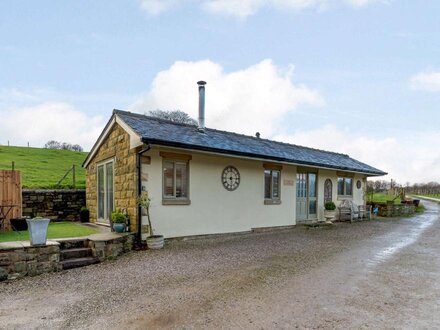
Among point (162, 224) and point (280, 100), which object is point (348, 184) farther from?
point (162, 224)

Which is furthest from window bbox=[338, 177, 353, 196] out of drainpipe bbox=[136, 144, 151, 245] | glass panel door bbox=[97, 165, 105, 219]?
glass panel door bbox=[97, 165, 105, 219]

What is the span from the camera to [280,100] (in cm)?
1594

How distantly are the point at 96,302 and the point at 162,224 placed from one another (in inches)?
172

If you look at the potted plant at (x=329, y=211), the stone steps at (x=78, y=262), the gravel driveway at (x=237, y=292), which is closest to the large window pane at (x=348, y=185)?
the potted plant at (x=329, y=211)

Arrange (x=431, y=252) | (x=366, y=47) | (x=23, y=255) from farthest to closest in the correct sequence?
1. (x=366, y=47)
2. (x=431, y=252)
3. (x=23, y=255)

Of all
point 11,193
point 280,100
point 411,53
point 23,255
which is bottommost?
point 23,255

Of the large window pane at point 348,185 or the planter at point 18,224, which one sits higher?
the large window pane at point 348,185

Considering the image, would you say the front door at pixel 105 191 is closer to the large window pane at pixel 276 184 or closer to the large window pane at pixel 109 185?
the large window pane at pixel 109 185

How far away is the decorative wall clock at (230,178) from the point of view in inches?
404

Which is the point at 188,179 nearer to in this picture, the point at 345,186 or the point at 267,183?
the point at 267,183

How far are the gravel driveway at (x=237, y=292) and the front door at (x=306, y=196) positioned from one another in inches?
224

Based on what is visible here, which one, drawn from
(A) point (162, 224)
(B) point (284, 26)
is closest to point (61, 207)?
(A) point (162, 224)

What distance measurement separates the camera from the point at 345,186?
1630cm

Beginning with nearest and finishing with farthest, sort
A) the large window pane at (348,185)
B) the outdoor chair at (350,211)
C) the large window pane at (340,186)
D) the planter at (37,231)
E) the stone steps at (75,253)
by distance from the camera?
the planter at (37,231)
the stone steps at (75,253)
the outdoor chair at (350,211)
the large window pane at (340,186)
the large window pane at (348,185)
